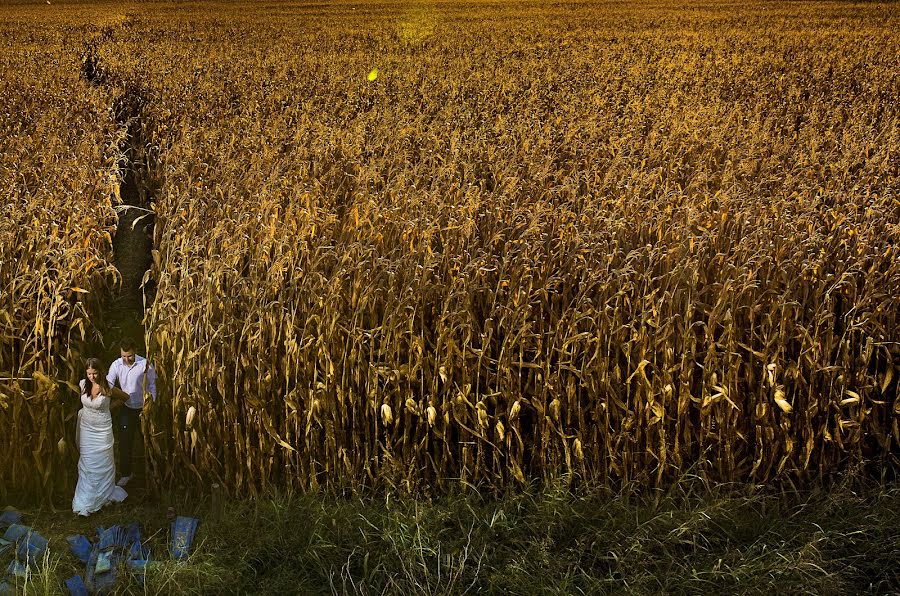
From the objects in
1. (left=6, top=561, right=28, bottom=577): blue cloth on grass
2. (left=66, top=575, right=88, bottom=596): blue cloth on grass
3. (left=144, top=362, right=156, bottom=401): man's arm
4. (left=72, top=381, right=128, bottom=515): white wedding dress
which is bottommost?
(left=66, top=575, right=88, bottom=596): blue cloth on grass

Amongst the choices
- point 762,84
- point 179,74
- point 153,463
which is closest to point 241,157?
point 153,463

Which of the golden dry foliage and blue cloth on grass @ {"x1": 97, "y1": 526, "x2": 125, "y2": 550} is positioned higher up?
the golden dry foliage

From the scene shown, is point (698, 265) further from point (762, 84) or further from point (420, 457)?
point (762, 84)

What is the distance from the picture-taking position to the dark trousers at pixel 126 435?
189 inches

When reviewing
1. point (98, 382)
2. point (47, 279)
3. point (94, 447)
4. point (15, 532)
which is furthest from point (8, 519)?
point (47, 279)

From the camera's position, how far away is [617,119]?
9398mm

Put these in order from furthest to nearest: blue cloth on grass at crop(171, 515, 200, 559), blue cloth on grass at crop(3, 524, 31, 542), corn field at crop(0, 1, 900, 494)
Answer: corn field at crop(0, 1, 900, 494), blue cloth on grass at crop(3, 524, 31, 542), blue cloth on grass at crop(171, 515, 200, 559)

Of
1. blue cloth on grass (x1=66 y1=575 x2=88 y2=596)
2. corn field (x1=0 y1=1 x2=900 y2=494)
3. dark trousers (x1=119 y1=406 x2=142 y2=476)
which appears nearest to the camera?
blue cloth on grass (x1=66 y1=575 x2=88 y2=596)

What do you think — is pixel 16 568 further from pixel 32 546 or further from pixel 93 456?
pixel 93 456

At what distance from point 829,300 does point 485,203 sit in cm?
219

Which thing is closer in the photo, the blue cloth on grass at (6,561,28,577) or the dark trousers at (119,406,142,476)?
the blue cloth on grass at (6,561,28,577)

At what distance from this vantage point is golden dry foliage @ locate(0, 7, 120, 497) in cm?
451

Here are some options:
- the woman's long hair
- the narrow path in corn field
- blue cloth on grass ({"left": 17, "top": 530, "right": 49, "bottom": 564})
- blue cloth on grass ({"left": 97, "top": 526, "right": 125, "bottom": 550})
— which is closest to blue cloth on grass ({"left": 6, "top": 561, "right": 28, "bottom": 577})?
blue cloth on grass ({"left": 17, "top": 530, "right": 49, "bottom": 564})

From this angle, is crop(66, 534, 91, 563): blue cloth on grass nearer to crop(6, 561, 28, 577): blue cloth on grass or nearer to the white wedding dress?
crop(6, 561, 28, 577): blue cloth on grass
